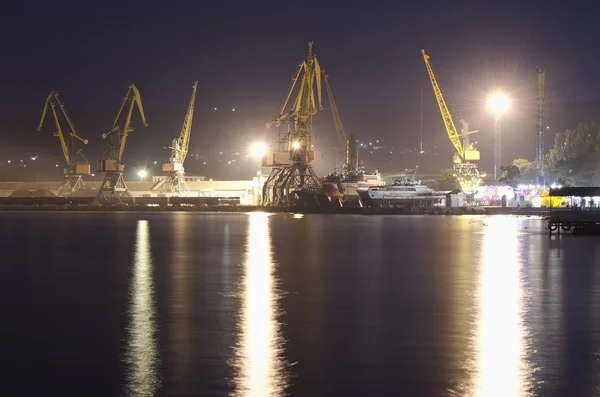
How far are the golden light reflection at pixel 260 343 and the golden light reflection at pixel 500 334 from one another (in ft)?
11.0

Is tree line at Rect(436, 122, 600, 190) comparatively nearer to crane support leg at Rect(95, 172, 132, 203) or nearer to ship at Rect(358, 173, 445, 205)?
ship at Rect(358, 173, 445, 205)

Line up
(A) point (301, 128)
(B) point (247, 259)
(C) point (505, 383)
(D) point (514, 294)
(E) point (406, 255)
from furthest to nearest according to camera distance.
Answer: (A) point (301, 128) → (E) point (406, 255) → (B) point (247, 259) → (D) point (514, 294) → (C) point (505, 383)

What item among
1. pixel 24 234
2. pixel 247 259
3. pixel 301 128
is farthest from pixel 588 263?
pixel 301 128

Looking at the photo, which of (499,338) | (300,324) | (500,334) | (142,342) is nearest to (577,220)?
(500,334)

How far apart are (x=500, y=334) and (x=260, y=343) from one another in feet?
16.9

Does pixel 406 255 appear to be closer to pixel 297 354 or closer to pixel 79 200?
pixel 297 354

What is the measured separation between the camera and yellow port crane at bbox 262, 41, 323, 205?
112188mm

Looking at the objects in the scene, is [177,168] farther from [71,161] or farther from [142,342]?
[142,342]

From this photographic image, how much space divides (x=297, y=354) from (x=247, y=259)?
19838 mm

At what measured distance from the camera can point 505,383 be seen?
Answer: 12.9 m

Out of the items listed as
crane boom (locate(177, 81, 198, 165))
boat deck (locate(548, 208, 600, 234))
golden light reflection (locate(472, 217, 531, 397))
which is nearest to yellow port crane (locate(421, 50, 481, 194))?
crane boom (locate(177, 81, 198, 165))

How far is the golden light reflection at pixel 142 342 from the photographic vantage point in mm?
12797

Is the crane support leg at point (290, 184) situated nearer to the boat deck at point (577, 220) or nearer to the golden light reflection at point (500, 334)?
the boat deck at point (577, 220)

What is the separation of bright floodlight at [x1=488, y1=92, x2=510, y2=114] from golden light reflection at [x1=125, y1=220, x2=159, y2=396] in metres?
83.5
